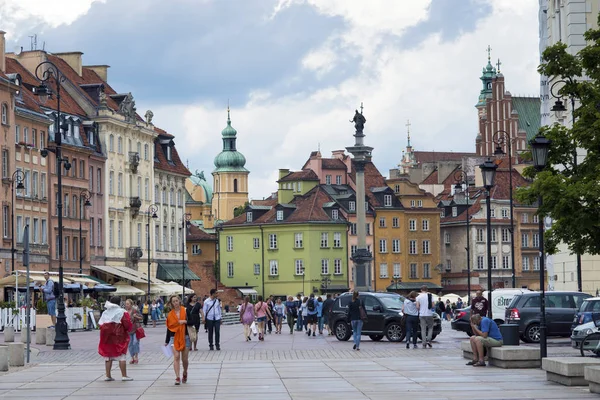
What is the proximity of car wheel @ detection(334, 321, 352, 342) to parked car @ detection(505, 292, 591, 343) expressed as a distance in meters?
8.07

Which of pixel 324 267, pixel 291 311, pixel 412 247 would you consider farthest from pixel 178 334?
pixel 412 247

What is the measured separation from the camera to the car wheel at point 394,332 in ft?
151

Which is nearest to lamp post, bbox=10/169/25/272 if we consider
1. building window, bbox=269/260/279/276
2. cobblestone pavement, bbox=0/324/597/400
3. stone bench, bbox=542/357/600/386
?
cobblestone pavement, bbox=0/324/597/400

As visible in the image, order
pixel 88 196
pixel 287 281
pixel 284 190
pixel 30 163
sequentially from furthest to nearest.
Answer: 1. pixel 284 190
2. pixel 287 281
3. pixel 88 196
4. pixel 30 163

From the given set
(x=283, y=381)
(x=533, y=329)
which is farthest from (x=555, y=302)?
(x=283, y=381)

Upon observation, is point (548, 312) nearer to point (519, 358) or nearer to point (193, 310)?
point (193, 310)

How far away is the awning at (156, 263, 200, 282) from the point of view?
106812 millimetres

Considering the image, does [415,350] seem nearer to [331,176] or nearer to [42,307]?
[42,307]

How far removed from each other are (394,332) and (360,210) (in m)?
45.1

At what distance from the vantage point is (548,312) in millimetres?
41469

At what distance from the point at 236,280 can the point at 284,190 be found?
35.8 feet

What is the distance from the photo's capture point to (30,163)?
3216 inches

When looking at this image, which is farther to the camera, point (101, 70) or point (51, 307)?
point (101, 70)

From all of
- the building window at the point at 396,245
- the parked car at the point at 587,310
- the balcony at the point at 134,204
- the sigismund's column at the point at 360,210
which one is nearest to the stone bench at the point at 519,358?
the parked car at the point at 587,310
